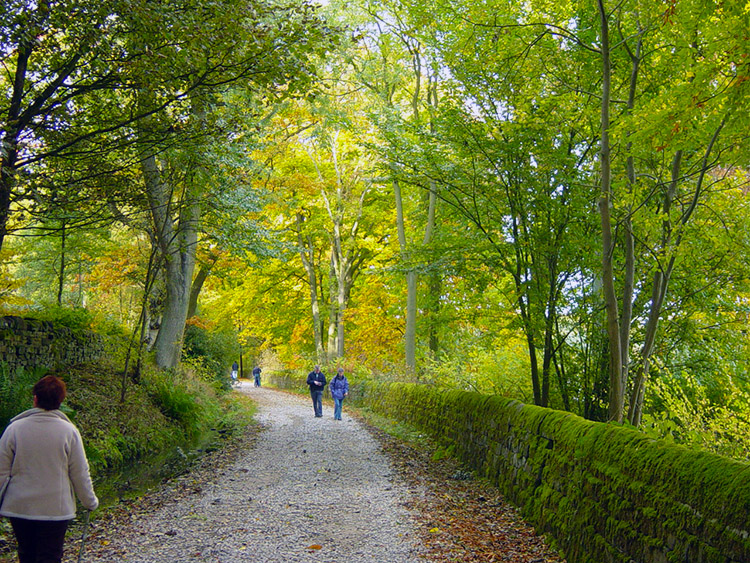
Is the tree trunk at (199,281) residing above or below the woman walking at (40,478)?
above

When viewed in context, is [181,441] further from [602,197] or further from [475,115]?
[602,197]

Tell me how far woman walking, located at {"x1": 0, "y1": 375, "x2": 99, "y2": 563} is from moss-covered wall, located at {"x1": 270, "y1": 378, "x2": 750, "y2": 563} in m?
3.74

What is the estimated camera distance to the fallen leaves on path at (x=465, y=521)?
5.52 meters

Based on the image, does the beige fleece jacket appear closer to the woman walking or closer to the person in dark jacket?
the woman walking

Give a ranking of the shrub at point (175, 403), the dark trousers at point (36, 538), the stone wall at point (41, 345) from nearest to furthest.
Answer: the dark trousers at point (36, 538) → the stone wall at point (41, 345) → the shrub at point (175, 403)

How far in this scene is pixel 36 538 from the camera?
3803 millimetres

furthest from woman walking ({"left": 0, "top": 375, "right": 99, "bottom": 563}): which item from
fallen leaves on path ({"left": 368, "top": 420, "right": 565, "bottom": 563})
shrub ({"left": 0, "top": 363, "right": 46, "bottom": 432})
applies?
shrub ({"left": 0, "top": 363, "right": 46, "bottom": 432})

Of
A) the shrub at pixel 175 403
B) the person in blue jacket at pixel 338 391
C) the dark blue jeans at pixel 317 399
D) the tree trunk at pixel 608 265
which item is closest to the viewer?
the tree trunk at pixel 608 265

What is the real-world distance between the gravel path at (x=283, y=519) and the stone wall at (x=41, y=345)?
347cm

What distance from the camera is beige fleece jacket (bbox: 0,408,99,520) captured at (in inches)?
150

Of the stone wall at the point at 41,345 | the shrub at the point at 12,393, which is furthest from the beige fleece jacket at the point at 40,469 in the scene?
the stone wall at the point at 41,345

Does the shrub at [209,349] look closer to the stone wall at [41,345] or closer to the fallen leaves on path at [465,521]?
the stone wall at [41,345]

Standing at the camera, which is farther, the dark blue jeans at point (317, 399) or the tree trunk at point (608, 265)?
the dark blue jeans at point (317, 399)

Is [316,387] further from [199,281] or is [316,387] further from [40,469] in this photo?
[40,469]
